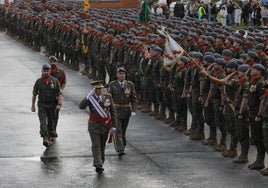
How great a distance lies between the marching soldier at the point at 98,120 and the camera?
1598 cm

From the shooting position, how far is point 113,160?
55.9 feet

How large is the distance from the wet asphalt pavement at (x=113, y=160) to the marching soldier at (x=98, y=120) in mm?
332

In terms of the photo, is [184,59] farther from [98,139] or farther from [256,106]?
[98,139]

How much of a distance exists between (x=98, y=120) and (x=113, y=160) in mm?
1259

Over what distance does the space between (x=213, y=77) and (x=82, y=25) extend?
1597 cm

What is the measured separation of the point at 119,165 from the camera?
54.4ft

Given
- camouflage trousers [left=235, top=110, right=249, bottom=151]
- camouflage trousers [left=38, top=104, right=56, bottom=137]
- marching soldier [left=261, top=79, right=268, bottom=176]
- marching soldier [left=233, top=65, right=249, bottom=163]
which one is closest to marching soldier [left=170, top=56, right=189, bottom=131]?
camouflage trousers [left=38, top=104, right=56, bottom=137]

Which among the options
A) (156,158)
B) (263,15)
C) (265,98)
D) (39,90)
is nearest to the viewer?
(265,98)

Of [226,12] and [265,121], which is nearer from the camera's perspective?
[265,121]

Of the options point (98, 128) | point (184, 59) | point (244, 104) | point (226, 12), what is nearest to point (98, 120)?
point (98, 128)

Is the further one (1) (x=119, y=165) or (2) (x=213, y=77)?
(2) (x=213, y=77)

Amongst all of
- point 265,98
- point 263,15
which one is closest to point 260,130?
point 265,98

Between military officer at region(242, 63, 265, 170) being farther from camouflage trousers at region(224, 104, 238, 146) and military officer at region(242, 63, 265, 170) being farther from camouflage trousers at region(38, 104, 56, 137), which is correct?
camouflage trousers at region(38, 104, 56, 137)

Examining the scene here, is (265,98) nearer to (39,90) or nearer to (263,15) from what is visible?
(39,90)
